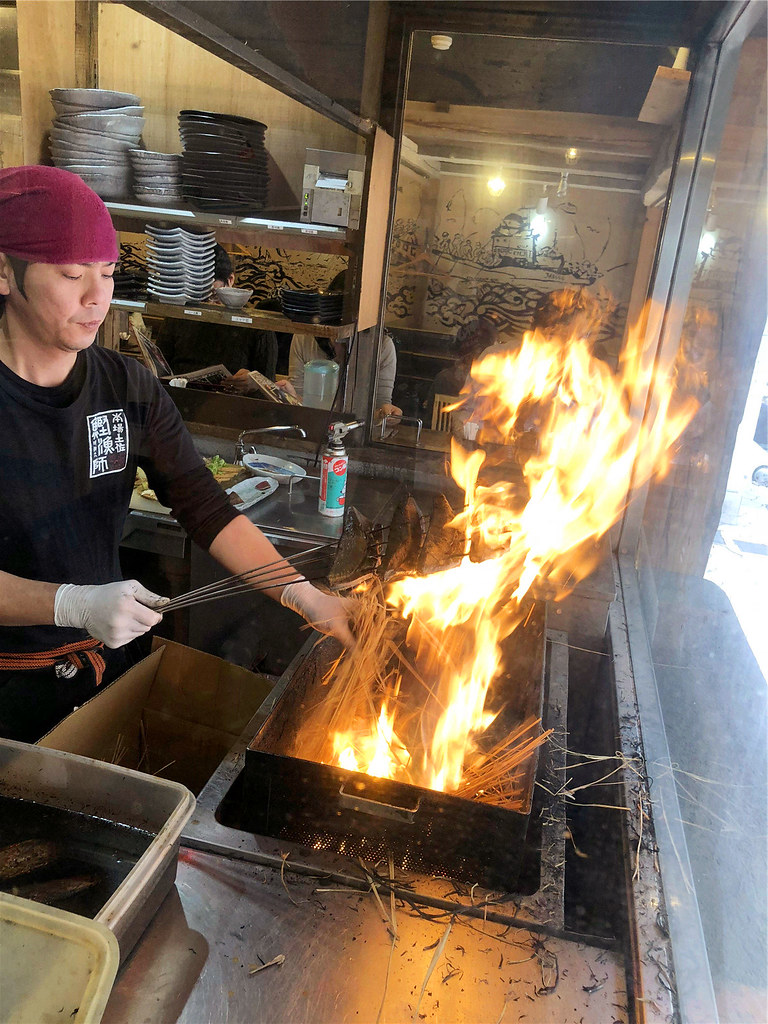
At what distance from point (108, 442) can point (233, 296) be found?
1.35 meters

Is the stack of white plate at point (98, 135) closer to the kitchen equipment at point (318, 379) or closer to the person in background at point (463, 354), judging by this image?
the kitchen equipment at point (318, 379)

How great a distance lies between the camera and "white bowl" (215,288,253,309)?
265 centimetres

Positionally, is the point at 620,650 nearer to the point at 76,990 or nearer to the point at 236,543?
the point at 236,543

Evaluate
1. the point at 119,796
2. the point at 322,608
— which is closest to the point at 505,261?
the point at 322,608

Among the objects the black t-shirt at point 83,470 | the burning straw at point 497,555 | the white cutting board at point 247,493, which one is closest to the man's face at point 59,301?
the black t-shirt at point 83,470

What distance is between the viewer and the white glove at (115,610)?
1264 mm

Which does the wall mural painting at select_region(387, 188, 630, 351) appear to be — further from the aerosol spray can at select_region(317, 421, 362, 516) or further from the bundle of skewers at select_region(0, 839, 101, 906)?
the bundle of skewers at select_region(0, 839, 101, 906)

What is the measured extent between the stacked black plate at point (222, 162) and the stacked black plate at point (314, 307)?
0.34m

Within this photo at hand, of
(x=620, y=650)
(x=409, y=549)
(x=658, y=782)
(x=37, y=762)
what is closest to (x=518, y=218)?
(x=409, y=549)

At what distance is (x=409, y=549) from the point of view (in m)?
1.74

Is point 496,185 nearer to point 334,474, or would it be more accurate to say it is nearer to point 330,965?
point 334,474

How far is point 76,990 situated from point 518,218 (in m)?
2.31

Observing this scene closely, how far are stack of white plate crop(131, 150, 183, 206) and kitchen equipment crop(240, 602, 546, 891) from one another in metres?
1.80

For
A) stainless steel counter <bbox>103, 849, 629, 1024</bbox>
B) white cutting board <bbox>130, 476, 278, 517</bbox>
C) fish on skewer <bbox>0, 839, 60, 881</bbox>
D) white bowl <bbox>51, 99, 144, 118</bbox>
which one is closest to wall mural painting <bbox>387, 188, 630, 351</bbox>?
white cutting board <bbox>130, 476, 278, 517</bbox>
